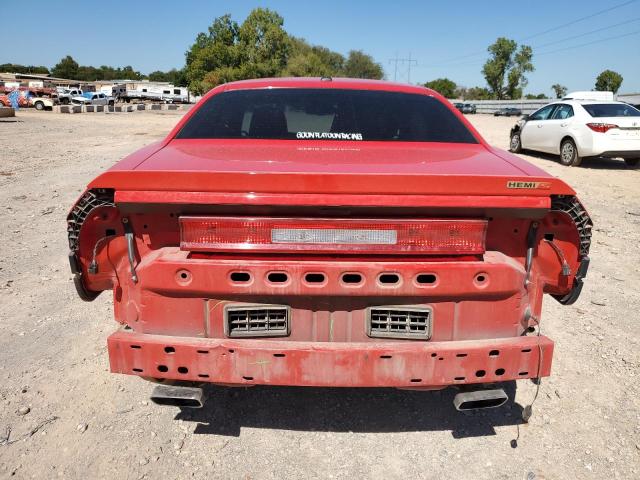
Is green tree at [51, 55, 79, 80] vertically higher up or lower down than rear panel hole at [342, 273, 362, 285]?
higher up

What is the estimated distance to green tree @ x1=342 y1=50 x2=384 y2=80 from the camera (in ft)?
334

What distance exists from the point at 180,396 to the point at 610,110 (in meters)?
12.2

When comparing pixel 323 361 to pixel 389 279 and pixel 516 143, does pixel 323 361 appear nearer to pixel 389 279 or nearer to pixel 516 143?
pixel 389 279

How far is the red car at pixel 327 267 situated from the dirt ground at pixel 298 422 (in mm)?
459

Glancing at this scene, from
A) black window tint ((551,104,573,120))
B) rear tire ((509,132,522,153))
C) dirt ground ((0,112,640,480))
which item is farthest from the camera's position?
rear tire ((509,132,522,153))

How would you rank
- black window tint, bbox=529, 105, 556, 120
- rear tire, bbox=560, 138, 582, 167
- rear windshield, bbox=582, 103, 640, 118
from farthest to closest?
black window tint, bbox=529, 105, 556, 120 → rear tire, bbox=560, 138, 582, 167 → rear windshield, bbox=582, 103, 640, 118

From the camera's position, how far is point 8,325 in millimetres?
3711

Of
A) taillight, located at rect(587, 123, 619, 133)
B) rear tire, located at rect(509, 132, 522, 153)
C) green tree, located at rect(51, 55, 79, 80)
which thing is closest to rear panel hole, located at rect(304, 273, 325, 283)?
taillight, located at rect(587, 123, 619, 133)

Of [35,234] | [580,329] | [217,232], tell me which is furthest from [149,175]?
[35,234]

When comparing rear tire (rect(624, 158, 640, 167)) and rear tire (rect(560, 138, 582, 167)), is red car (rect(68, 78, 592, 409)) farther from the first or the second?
rear tire (rect(624, 158, 640, 167))

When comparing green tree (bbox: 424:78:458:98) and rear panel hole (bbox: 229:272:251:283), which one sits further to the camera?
green tree (bbox: 424:78:458:98)

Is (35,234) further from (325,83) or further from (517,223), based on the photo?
(517,223)

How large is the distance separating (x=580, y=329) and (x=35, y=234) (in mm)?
5931

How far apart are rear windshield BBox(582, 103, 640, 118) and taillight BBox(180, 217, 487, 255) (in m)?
11.1
